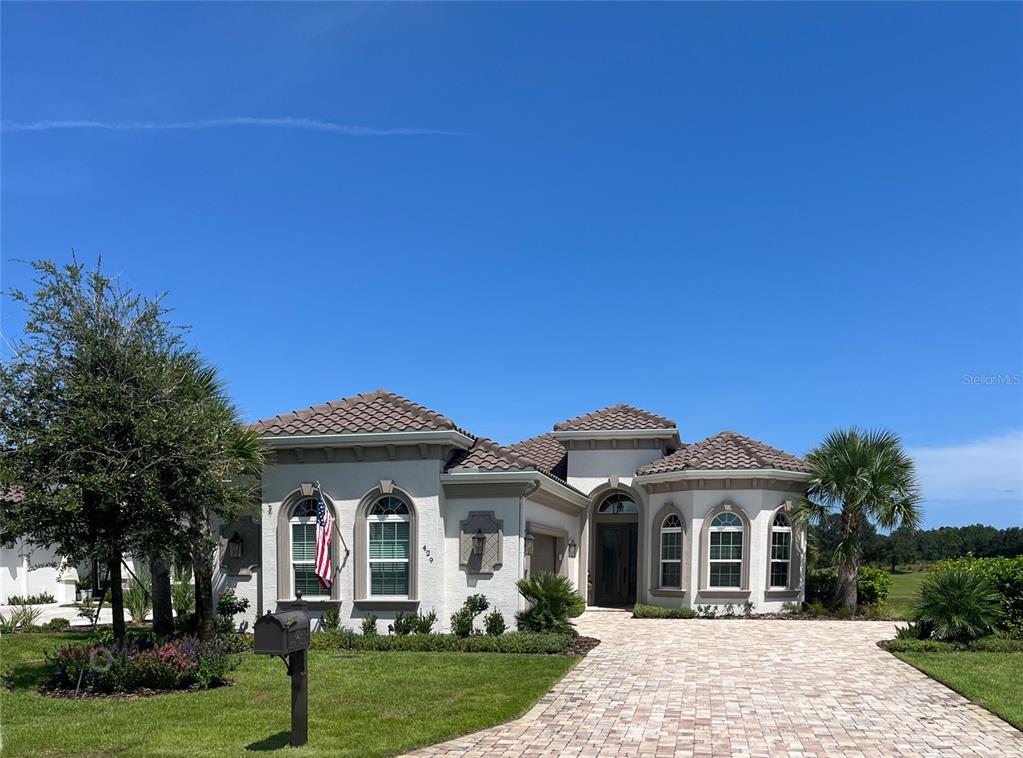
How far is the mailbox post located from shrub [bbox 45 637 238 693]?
12.4ft

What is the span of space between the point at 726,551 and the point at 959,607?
6758mm

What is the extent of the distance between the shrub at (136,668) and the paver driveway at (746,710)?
480 cm

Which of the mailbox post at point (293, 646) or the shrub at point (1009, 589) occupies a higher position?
the mailbox post at point (293, 646)

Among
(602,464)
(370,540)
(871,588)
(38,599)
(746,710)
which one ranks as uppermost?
(602,464)

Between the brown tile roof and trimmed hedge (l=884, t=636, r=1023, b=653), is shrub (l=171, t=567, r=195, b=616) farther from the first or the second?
trimmed hedge (l=884, t=636, r=1023, b=653)

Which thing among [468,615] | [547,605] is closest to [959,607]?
[547,605]

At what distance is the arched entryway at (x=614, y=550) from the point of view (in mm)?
24641

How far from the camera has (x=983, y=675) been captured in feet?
41.0

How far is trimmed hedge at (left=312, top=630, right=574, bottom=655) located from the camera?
48.8 feet

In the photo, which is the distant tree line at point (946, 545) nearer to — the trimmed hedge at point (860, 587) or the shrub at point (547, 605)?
the trimmed hedge at point (860, 587)

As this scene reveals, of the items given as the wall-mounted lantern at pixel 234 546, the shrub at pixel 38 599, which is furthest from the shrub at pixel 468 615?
the shrub at pixel 38 599

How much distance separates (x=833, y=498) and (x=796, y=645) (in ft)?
22.5

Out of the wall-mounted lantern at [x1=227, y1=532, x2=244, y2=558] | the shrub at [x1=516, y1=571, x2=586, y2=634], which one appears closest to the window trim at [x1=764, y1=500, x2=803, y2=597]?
the shrub at [x1=516, y1=571, x2=586, y2=634]

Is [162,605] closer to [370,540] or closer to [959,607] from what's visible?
[370,540]
